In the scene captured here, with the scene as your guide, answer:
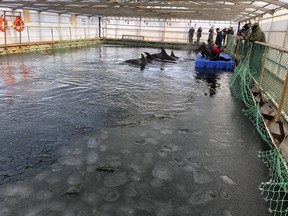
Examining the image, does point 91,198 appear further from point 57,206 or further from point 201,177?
point 201,177

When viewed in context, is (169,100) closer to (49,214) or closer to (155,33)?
(49,214)

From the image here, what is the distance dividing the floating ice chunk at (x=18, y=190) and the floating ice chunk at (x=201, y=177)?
2.75 meters

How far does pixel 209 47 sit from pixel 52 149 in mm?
14981

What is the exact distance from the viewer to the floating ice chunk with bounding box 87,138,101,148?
18.0 feet

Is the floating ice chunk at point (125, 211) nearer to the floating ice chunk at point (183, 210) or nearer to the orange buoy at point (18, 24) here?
the floating ice chunk at point (183, 210)

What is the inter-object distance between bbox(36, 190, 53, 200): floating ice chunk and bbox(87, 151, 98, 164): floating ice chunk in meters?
1.03

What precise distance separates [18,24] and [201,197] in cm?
2195

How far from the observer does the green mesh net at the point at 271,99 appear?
4043mm

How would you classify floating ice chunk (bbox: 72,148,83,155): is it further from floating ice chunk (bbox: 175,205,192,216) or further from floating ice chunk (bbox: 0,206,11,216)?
floating ice chunk (bbox: 175,205,192,216)

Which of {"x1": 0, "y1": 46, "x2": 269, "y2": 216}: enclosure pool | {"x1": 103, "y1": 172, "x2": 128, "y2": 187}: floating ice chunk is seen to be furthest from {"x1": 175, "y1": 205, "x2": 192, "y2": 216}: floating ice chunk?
{"x1": 103, "y1": 172, "x2": 128, "y2": 187}: floating ice chunk

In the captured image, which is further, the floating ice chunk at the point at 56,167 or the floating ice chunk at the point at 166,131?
the floating ice chunk at the point at 166,131

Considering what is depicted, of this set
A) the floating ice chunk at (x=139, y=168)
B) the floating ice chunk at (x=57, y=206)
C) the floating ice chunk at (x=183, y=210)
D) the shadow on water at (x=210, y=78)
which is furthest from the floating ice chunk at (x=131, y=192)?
the shadow on water at (x=210, y=78)

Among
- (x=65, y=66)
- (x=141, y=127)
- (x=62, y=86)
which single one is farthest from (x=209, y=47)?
(x=141, y=127)

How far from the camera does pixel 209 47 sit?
58.2 ft
